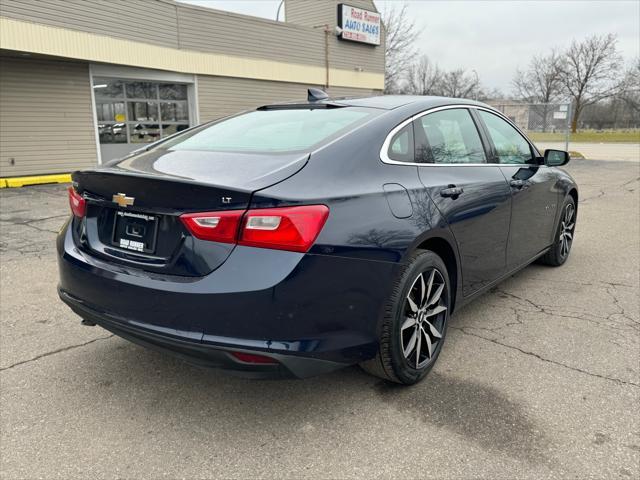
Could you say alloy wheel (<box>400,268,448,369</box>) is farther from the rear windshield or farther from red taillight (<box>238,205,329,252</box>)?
the rear windshield

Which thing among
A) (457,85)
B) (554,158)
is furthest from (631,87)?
(554,158)

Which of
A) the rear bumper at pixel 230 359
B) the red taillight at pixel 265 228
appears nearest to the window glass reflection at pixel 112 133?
the rear bumper at pixel 230 359

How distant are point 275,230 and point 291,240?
0.08 meters

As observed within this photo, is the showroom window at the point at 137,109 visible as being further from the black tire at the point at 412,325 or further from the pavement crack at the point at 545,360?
the black tire at the point at 412,325

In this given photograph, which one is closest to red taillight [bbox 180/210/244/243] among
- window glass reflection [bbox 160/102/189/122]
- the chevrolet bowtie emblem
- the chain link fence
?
the chevrolet bowtie emblem

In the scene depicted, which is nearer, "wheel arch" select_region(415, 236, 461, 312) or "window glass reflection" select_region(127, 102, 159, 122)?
"wheel arch" select_region(415, 236, 461, 312)

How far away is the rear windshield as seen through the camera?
2836 mm

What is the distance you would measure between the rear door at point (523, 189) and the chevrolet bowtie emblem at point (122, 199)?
8.67 ft

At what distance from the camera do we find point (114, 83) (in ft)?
47.9

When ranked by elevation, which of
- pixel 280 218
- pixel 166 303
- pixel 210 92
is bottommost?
pixel 166 303

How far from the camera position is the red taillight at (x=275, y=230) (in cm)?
221

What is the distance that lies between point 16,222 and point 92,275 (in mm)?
6113

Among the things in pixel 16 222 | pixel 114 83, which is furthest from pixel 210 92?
pixel 16 222

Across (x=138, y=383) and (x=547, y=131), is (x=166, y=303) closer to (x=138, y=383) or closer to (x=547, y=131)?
(x=138, y=383)
